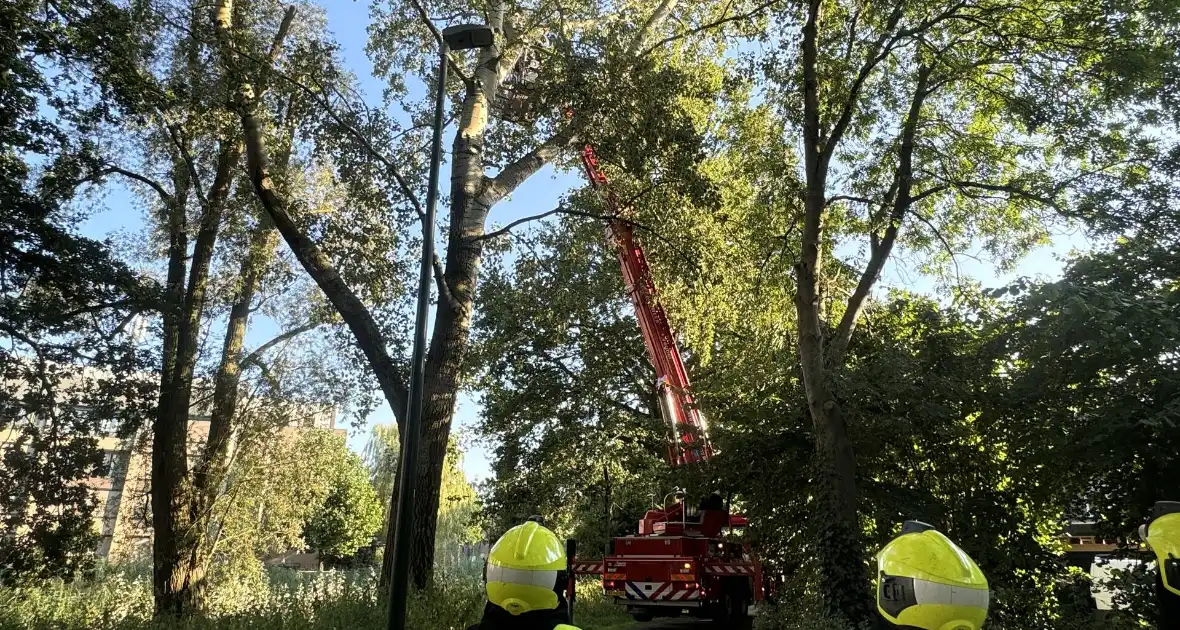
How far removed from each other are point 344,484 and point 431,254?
41.4 meters

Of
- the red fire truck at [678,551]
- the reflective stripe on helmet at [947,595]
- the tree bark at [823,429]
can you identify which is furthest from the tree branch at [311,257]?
the reflective stripe on helmet at [947,595]

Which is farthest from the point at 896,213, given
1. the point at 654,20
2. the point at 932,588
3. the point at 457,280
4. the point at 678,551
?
the point at 932,588

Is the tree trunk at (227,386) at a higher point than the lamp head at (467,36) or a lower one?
lower

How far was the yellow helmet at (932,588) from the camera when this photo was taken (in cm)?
235

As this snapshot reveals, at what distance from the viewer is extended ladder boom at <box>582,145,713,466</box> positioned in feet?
43.6

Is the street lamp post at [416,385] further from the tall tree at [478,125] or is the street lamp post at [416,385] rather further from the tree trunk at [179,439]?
the tree trunk at [179,439]

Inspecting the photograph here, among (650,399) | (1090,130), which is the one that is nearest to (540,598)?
(1090,130)

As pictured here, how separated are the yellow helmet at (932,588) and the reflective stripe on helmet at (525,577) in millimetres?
1310

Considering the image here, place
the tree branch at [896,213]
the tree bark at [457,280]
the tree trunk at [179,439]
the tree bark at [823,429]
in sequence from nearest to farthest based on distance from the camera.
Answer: the tree bark at [457,280] → the tree bark at [823,429] → the tree branch at [896,213] → the tree trunk at [179,439]

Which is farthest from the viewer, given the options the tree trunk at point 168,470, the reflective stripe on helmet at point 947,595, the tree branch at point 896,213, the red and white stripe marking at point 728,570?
the red and white stripe marking at point 728,570

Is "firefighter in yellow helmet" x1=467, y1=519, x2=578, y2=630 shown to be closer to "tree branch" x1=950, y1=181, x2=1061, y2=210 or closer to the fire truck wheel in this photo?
"tree branch" x1=950, y1=181, x2=1061, y2=210

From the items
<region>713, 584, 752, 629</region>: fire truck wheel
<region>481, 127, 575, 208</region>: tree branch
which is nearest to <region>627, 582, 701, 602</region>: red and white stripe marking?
<region>713, 584, 752, 629</region>: fire truck wheel

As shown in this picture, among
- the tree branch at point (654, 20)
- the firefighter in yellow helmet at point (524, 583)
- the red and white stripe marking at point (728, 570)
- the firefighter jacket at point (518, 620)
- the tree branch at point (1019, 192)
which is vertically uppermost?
the tree branch at point (654, 20)

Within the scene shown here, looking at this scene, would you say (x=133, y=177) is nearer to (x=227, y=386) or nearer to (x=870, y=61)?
(x=227, y=386)
